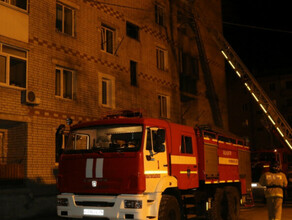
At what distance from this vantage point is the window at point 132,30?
67.9 feet

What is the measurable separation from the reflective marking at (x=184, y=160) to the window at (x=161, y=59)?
12840mm

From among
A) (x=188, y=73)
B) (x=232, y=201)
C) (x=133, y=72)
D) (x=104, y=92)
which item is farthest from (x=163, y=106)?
(x=232, y=201)

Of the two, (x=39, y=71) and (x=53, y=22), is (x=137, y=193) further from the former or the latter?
(x=53, y=22)

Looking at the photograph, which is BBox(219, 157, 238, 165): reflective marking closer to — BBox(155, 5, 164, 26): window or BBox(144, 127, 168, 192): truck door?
BBox(144, 127, 168, 192): truck door

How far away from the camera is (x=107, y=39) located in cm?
1895

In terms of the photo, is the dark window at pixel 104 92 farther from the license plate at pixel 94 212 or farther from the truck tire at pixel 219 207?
the license plate at pixel 94 212

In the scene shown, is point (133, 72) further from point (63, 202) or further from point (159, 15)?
point (63, 202)

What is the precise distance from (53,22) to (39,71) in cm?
232

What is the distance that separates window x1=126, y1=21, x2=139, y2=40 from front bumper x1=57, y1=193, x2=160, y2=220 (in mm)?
13746

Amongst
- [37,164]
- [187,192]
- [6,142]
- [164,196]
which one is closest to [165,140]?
[164,196]

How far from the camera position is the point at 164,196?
8617 millimetres

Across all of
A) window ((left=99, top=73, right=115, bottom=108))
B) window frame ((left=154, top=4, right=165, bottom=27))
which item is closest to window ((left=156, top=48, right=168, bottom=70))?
window frame ((left=154, top=4, right=165, bottom=27))

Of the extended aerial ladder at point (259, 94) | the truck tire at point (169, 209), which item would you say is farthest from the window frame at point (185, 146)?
the extended aerial ladder at point (259, 94)

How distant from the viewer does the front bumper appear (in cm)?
768
